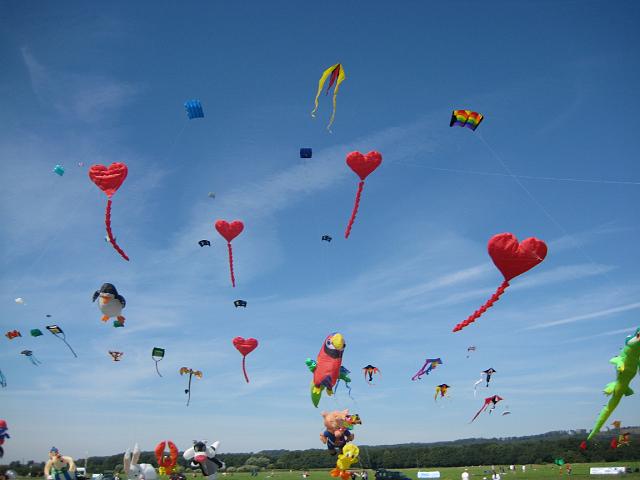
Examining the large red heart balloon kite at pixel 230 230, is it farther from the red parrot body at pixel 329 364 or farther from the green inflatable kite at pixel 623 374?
the green inflatable kite at pixel 623 374

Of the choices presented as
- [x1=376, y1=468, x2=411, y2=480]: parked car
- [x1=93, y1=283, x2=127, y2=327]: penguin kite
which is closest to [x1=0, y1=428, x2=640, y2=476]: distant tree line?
[x1=376, y1=468, x2=411, y2=480]: parked car

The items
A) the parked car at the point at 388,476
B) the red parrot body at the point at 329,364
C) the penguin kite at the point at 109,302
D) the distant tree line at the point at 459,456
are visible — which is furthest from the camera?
the distant tree line at the point at 459,456

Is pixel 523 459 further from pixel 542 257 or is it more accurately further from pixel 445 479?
pixel 542 257

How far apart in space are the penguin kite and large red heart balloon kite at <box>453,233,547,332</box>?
563 inches

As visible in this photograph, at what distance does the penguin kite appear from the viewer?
18.8 m

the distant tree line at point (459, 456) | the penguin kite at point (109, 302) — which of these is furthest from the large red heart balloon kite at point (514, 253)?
the distant tree line at point (459, 456)

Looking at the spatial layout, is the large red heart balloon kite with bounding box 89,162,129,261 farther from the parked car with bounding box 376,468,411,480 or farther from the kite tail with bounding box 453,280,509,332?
the parked car with bounding box 376,468,411,480

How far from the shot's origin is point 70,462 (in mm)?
17312

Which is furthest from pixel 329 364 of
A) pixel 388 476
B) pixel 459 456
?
pixel 459 456

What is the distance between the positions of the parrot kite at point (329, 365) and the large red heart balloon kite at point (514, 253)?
8.66 m

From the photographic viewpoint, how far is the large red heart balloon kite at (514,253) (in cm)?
1448

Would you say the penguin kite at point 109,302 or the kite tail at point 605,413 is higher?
the penguin kite at point 109,302

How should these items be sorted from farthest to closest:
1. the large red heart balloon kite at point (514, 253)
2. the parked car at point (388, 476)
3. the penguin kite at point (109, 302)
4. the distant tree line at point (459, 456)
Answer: the distant tree line at point (459, 456) < the parked car at point (388, 476) < the penguin kite at point (109, 302) < the large red heart balloon kite at point (514, 253)

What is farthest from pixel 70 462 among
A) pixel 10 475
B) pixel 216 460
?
pixel 216 460
